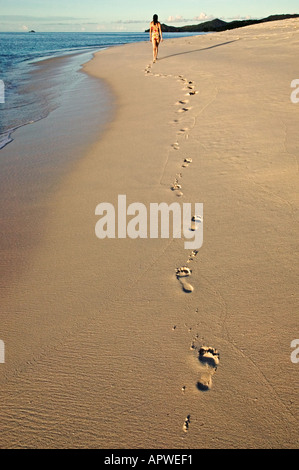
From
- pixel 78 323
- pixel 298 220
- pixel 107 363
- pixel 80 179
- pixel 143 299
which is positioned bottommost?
pixel 107 363

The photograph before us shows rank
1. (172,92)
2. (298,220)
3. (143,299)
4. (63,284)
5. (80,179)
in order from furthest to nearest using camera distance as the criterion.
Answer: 1. (172,92)
2. (80,179)
3. (298,220)
4. (63,284)
5. (143,299)

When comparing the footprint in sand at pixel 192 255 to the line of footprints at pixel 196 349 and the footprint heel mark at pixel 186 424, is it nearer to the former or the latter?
the line of footprints at pixel 196 349

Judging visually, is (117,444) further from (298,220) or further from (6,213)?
(6,213)

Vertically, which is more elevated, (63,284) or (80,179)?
(80,179)

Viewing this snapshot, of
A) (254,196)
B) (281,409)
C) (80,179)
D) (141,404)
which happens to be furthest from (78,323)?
(80,179)

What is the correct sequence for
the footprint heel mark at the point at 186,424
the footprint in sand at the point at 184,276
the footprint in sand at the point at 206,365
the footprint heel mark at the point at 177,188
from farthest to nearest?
the footprint heel mark at the point at 177,188, the footprint in sand at the point at 184,276, the footprint in sand at the point at 206,365, the footprint heel mark at the point at 186,424

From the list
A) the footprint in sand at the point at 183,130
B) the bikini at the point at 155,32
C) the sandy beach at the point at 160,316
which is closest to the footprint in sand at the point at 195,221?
the sandy beach at the point at 160,316

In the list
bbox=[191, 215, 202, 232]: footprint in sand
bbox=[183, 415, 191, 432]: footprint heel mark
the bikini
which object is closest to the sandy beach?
bbox=[183, 415, 191, 432]: footprint heel mark

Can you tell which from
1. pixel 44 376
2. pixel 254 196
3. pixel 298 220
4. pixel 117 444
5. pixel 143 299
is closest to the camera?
pixel 117 444
